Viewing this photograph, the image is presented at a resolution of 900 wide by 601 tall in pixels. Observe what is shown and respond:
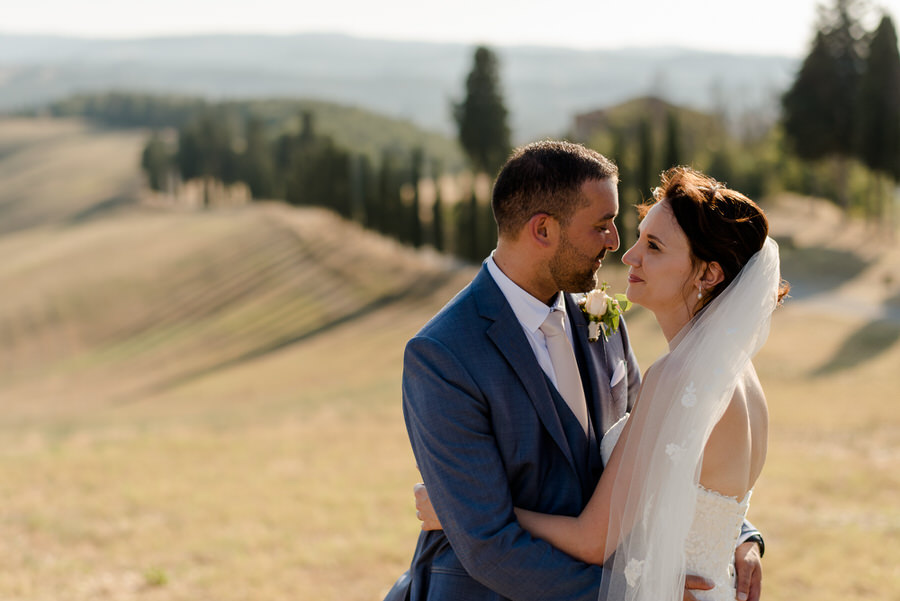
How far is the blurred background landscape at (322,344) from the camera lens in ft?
29.5

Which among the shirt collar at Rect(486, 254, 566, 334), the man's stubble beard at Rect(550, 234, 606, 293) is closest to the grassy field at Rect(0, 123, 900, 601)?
the shirt collar at Rect(486, 254, 566, 334)

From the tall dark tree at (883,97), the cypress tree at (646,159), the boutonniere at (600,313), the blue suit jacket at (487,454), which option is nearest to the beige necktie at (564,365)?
the blue suit jacket at (487,454)

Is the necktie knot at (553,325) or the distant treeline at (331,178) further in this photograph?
the distant treeline at (331,178)

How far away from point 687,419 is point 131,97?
19949cm

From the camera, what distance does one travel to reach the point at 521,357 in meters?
2.97

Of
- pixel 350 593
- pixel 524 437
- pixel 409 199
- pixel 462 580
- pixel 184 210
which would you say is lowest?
pixel 184 210

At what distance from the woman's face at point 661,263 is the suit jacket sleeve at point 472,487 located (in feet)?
2.52

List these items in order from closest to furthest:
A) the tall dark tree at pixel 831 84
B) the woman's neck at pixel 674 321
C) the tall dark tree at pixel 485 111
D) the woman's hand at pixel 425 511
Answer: the woman's hand at pixel 425 511 < the woman's neck at pixel 674 321 < the tall dark tree at pixel 831 84 < the tall dark tree at pixel 485 111

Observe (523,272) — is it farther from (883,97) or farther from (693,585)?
(883,97)

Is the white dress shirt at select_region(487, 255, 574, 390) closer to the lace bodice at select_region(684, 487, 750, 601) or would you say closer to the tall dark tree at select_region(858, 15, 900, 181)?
the lace bodice at select_region(684, 487, 750, 601)

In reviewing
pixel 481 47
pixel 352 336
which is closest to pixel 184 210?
pixel 481 47

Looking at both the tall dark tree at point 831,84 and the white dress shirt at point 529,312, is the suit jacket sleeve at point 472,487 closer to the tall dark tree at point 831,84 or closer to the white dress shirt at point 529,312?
the white dress shirt at point 529,312

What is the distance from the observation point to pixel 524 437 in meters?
2.88

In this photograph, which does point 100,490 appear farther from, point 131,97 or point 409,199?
point 131,97
